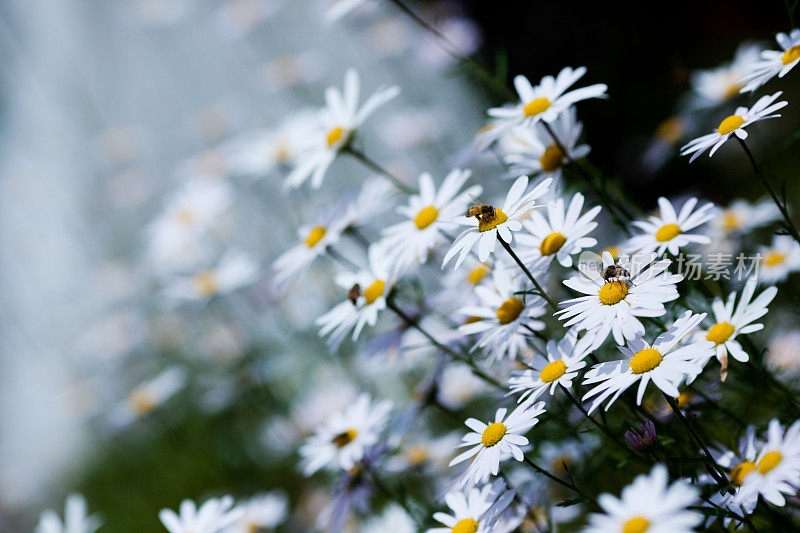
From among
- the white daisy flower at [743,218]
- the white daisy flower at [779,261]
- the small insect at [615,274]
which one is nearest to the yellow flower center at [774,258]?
the white daisy flower at [779,261]

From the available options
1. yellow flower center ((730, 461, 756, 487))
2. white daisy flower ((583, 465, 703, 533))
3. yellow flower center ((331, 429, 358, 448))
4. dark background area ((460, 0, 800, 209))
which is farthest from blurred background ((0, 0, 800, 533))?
white daisy flower ((583, 465, 703, 533))

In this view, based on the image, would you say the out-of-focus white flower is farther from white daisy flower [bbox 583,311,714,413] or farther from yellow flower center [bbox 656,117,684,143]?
white daisy flower [bbox 583,311,714,413]

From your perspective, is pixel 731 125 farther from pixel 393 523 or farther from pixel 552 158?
pixel 393 523

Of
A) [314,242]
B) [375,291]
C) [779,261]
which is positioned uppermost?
[314,242]

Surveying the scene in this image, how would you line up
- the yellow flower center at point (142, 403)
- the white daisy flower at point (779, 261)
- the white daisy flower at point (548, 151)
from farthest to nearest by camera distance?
the yellow flower center at point (142, 403) → the white daisy flower at point (779, 261) → the white daisy flower at point (548, 151)

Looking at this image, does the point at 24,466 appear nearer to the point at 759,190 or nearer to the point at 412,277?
the point at 412,277

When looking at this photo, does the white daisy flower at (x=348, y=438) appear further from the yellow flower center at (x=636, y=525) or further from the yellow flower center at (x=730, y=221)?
the yellow flower center at (x=730, y=221)

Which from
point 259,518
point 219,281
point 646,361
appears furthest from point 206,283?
point 646,361

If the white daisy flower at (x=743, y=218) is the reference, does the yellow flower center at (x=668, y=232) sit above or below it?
above
